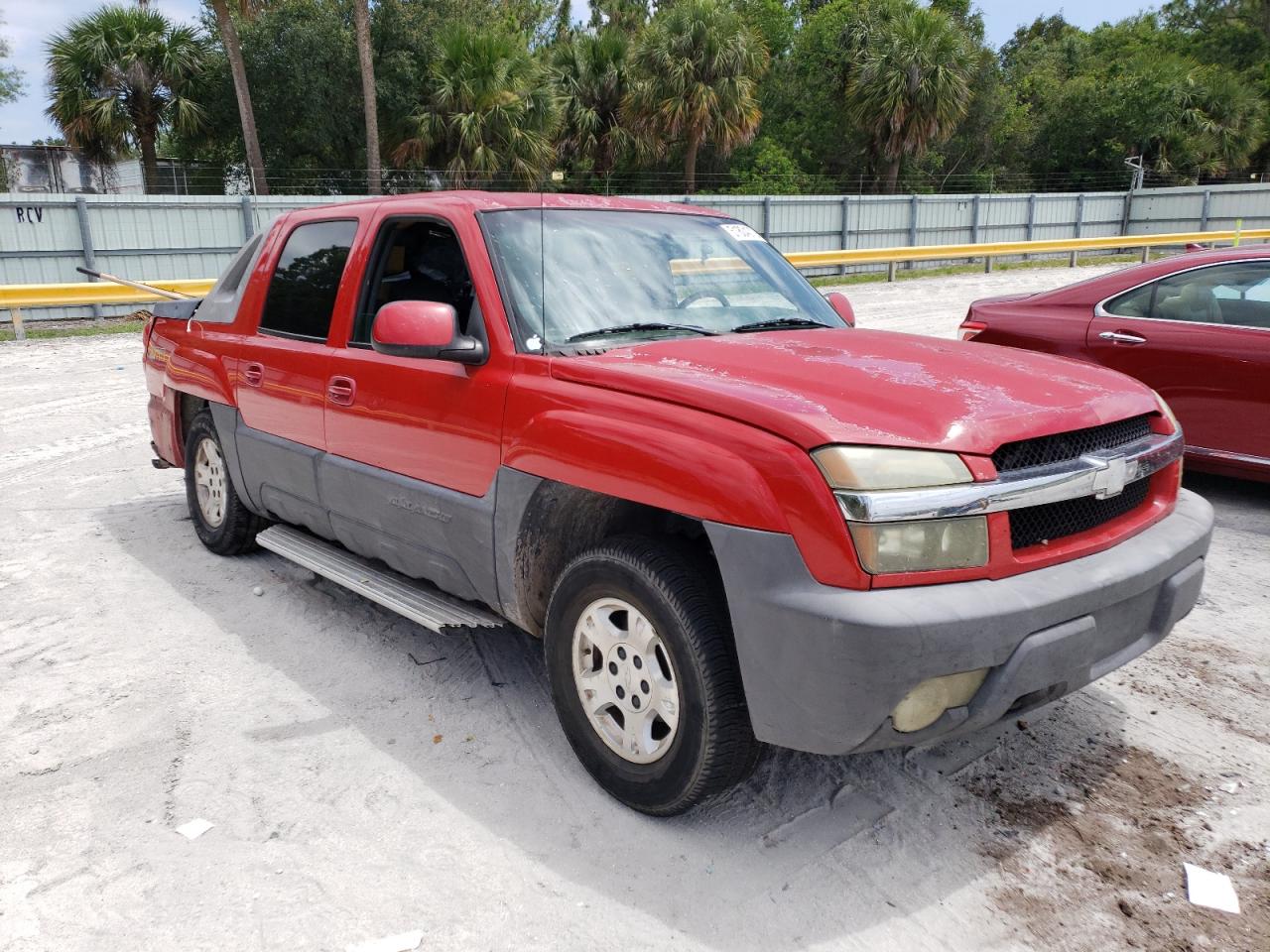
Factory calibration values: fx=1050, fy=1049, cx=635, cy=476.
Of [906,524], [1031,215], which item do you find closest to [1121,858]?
[906,524]

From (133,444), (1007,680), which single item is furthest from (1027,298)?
(133,444)

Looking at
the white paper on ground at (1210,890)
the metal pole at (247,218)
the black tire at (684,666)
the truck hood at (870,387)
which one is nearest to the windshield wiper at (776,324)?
the truck hood at (870,387)

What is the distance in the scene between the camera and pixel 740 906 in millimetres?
2750

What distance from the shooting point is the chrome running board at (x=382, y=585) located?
378 cm

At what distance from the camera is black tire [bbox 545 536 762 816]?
2.80 meters

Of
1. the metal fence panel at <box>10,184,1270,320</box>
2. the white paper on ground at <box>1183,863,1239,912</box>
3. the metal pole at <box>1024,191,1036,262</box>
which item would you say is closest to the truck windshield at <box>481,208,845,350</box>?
the white paper on ground at <box>1183,863,1239,912</box>

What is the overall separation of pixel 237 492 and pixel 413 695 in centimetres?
184

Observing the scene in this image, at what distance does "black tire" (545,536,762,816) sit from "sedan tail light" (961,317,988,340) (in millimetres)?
4595

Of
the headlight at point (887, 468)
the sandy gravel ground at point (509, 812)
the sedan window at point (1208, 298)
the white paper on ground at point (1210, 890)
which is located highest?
the sedan window at point (1208, 298)

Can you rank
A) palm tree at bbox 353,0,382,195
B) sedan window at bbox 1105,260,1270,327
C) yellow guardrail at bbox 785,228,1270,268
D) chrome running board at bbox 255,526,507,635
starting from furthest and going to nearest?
1. palm tree at bbox 353,0,382,195
2. yellow guardrail at bbox 785,228,1270,268
3. sedan window at bbox 1105,260,1270,327
4. chrome running board at bbox 255,526,507,635

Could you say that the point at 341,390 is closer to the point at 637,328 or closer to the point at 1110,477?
the point at 637,328

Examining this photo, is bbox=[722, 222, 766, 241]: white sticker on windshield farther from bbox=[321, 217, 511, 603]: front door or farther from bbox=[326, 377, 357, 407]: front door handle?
bbox=[326, 377, 357, 407]: front door handle

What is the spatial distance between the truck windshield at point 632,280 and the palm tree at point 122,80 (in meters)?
28.7

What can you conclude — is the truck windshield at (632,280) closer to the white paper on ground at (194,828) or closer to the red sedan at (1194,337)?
the white paper on ground at (194,828)
